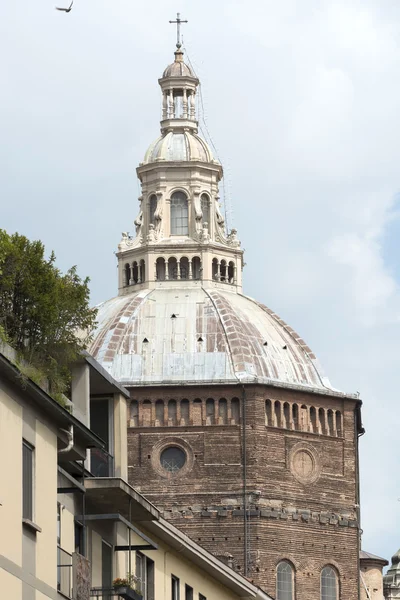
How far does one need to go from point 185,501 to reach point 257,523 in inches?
118

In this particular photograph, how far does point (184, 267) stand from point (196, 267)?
1.77 feet

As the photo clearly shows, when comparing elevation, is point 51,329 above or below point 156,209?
below

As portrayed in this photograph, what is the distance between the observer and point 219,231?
97312 millimetres

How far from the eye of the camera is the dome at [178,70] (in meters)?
99.4

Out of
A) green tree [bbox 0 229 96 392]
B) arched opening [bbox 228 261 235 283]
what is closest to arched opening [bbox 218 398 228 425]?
arched opening [bbox 228 261 235 283]

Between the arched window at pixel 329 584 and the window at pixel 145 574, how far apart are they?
5134 cm

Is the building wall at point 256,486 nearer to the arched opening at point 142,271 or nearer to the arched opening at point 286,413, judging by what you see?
the arched opening at point 286,413

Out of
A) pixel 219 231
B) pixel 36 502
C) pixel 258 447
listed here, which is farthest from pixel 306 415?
pixel 36 502

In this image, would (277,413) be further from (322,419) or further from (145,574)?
(145,574)

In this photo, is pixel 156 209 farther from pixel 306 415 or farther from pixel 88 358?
pixel 88 358

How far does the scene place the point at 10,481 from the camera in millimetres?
26719

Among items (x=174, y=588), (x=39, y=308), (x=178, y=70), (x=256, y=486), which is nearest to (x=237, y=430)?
(x=256, y=486)

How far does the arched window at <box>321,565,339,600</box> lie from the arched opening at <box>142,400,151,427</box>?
9048 millimetres

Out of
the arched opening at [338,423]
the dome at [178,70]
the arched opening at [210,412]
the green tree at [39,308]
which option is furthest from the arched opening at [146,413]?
the green tree at [39,308]
